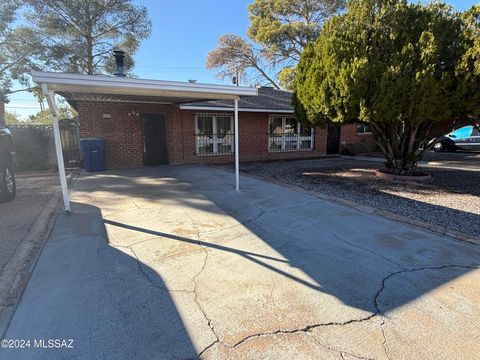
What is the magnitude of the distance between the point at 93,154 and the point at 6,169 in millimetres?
3819

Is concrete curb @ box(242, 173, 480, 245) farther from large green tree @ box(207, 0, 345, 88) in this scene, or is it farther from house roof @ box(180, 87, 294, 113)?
large green tree @ box(207, 0, 345, 88)

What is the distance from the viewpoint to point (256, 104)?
1291 centimetres

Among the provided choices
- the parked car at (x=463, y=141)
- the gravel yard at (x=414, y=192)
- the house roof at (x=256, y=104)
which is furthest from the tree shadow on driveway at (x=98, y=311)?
the parked car at (x=463, y=141)

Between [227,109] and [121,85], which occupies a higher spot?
[227,109]

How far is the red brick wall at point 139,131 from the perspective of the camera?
9852 mm

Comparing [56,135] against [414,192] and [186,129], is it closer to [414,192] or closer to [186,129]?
[186,129]

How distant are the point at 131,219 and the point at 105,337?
110 inches

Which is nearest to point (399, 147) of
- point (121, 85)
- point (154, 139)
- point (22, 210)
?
point (121, 85)

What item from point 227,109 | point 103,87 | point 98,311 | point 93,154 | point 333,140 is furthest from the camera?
point 333,140

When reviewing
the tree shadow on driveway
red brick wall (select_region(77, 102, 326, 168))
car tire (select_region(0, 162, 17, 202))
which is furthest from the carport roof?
red brick wall (select_region(77, 102, 326, 168))

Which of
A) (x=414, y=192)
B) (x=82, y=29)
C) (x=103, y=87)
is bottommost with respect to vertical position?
(x=414, y=192)

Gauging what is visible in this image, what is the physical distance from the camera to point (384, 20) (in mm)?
6508

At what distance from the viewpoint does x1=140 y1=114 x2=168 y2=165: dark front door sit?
10.8 metres

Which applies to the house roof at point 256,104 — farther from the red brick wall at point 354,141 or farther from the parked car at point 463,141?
the parked car at point 463,141
